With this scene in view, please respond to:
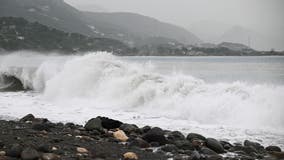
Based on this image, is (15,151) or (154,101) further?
(154,101)

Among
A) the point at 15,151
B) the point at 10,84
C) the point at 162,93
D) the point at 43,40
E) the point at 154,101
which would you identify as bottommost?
the point at 10,84

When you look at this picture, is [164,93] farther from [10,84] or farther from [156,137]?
[10,84]

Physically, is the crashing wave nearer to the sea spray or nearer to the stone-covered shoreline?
the sea spray

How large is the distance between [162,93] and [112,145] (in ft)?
26.6

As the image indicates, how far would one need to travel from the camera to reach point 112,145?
31.7ft

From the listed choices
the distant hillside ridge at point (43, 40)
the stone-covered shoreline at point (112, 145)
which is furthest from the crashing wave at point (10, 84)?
the distant hillside ridge at point (43, 40)

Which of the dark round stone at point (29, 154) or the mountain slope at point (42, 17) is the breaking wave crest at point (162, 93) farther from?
the mountain slope at point (42, 17)

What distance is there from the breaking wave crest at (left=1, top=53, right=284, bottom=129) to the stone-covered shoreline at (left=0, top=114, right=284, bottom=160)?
365 cm

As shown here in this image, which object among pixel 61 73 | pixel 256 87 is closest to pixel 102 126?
pixel 256 87

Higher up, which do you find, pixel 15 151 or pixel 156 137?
pixel 15 151

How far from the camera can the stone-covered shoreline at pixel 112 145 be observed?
8453 mm

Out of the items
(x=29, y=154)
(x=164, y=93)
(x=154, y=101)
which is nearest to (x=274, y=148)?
(x=29, y=154)

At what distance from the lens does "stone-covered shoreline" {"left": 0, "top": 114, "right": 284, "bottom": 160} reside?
27.7ft

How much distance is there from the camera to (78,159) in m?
8.06
